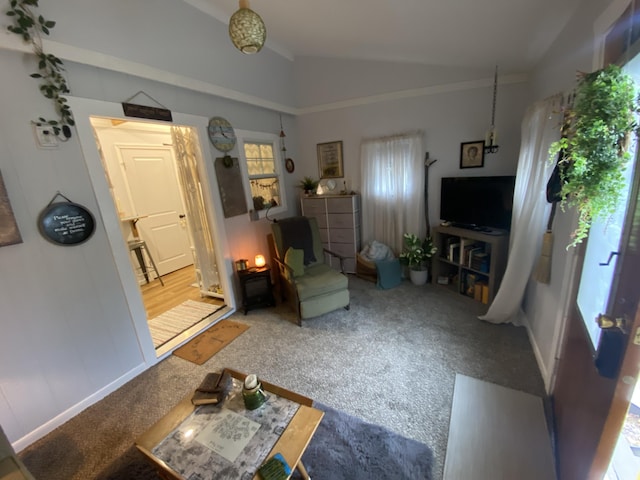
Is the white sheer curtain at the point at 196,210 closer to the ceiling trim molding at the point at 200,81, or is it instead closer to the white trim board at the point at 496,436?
the ceiling trim molding at the point at 200,81

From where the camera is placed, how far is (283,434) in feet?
3.81

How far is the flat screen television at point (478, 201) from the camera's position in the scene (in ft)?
8.58

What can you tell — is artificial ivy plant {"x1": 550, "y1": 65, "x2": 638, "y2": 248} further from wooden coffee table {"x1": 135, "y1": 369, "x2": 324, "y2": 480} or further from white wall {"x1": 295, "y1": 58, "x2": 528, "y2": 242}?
white wall {"x1": 295, "y1": 58, "x2": 528, "y2": 242}

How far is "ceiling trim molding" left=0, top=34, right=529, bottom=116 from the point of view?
164cm

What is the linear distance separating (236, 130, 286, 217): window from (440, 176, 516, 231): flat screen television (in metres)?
2.19

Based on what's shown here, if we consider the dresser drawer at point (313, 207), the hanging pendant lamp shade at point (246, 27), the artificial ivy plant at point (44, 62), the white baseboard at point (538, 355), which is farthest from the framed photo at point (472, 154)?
the artificial ivy plant at point (44, 62)

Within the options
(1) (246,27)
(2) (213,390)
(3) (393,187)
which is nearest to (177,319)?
(2) (213,390)

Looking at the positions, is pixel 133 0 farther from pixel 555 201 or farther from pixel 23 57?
pixel 555 201

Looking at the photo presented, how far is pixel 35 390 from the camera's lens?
5.34 ft

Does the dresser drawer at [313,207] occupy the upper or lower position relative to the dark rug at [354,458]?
upper

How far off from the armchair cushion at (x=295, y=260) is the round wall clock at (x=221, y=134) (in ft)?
4.38

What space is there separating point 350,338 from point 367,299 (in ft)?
2.51

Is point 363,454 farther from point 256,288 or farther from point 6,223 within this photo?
point 6,223

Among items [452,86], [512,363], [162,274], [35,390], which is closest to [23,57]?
[35,390]
